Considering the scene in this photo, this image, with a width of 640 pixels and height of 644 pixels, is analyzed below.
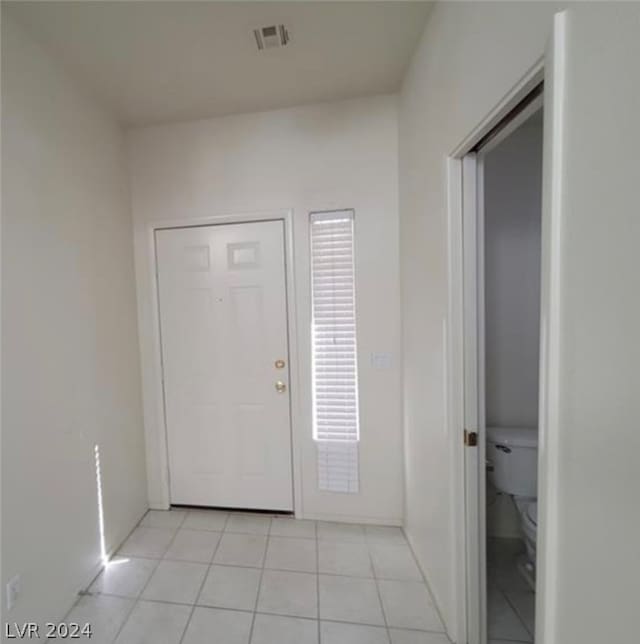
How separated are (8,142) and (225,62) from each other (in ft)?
3.43

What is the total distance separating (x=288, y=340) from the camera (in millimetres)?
2229

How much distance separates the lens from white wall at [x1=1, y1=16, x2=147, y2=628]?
140cm

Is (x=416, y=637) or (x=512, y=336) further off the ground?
(x=512, y=336)

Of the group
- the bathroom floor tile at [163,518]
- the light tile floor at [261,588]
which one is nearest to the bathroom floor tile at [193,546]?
the light tile floor at [261,588]

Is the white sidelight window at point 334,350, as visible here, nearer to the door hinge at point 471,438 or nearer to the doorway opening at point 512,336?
the doorway opening at point 512,336

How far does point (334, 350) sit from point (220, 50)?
5.63 feet

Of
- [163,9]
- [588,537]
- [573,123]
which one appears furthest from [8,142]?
[588,537]

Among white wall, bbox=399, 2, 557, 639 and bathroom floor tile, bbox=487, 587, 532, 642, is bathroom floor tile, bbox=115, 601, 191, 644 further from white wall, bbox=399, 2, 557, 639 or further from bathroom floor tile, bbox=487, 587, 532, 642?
bathroom floor tile, bbox=487, 587, 532, 642

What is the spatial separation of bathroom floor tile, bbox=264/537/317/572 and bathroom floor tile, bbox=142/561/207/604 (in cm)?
37

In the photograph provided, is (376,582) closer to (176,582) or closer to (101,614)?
(176,582)

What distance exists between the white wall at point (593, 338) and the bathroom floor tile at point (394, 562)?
4.12 feet

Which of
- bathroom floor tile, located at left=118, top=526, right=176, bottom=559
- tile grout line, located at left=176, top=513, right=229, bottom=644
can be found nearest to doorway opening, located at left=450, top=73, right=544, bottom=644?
tile grout line, located at left=176, top=513, right=229, bottom=644

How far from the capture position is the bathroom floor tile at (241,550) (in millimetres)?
1904

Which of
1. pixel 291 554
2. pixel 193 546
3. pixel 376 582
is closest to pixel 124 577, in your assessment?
pixel 193 546
